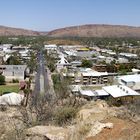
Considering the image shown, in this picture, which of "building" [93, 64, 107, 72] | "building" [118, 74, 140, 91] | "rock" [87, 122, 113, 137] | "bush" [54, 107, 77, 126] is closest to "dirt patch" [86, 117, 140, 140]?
"rock" [87, 122, 113, 137]

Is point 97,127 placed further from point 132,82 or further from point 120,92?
point 132,82

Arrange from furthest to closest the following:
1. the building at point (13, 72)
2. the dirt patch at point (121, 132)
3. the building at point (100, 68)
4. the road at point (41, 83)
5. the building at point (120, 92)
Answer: the building at point (100, 68) < the building at point (13, 72) < the road at point (41, 83) < the building at point (120, 92) < the dirt patch at point (121, 132)

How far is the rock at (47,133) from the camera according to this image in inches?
305

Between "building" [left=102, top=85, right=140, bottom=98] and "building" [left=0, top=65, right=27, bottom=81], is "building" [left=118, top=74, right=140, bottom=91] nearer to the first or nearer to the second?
"building" [left=102, top=85, right=140, bottom=98]

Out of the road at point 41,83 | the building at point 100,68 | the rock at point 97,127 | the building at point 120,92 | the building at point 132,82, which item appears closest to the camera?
the rock at point 97,127

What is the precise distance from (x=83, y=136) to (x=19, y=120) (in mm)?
4685

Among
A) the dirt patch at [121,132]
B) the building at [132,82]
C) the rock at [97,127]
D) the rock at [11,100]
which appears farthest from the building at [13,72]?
the rock at [97,127]

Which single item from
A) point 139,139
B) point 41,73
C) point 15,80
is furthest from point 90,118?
point 41,73

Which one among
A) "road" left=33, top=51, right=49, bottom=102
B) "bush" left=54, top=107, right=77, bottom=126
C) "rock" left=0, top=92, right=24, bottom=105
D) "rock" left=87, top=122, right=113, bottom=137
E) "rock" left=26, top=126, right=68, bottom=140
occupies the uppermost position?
"rock" left=87, top=122, right=113, bottom=137

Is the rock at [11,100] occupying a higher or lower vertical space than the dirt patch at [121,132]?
lower

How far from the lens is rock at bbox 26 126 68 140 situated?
7746mm

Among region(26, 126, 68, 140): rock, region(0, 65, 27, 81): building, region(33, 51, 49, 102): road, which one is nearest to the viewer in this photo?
region(26, 126, 68, 140): rock

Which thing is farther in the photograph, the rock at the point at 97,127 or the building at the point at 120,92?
the building at the point at 120,92

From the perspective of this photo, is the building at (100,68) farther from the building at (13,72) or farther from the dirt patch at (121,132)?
the dirt patch at (121,132)
